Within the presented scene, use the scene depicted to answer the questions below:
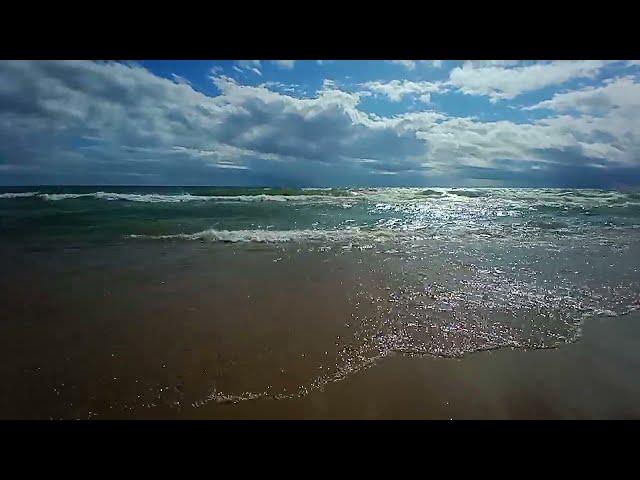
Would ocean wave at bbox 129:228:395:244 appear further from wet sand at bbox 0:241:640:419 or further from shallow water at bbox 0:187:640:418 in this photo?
wet sand at bbox 0:241:640:419

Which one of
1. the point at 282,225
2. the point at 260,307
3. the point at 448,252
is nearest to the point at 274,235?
the point at 282,225

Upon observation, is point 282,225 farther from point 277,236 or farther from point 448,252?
point 448,252

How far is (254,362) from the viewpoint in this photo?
11.2 feet

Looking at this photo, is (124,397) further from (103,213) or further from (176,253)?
(103,213)

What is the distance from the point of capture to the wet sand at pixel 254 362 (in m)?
2.82

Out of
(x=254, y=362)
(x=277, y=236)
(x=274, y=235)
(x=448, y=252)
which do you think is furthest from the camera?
(x=274, y=235)

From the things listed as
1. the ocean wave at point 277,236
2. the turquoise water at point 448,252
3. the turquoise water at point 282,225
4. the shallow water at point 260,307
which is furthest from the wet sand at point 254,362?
the turquoise water at point 282,225

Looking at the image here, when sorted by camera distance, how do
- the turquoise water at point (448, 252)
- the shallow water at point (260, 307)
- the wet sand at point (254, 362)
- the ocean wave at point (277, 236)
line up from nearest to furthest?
1. the wet sand at point (254, 362)
2. the shallow water at point (260, 307)
3. the turquoise water at point (448, 252)
4. the ocean wave at point (277, 236)

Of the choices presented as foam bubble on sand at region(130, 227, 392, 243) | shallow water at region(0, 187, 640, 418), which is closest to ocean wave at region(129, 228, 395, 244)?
foam bubble on sand at region(130, 227, 392, 243)

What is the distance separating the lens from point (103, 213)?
14234 mm

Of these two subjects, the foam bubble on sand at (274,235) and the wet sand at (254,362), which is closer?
the wet sand at (254,362)

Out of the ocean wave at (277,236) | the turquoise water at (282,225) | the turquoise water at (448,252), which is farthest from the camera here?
the turquoise water at (282,225)

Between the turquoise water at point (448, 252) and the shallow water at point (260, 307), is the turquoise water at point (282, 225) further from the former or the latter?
the shallow water at point (260, 307)
